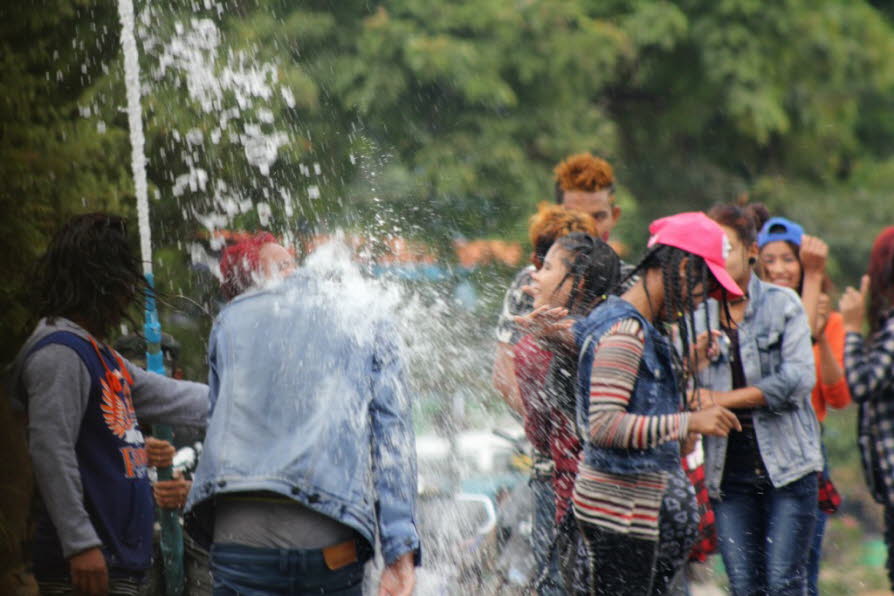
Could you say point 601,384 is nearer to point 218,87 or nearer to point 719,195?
point 218,87

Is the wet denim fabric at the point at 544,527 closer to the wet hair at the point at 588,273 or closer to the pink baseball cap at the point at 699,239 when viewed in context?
the wet hair at the point at 588,273

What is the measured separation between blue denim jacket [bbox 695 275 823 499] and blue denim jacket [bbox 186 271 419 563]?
1986mm

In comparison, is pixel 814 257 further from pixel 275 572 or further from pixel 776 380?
pixel 275 572

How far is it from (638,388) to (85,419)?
5.52 feet

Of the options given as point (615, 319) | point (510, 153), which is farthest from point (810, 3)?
point (615, 319)

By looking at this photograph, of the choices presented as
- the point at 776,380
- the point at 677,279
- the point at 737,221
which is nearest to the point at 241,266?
the point at 677,279

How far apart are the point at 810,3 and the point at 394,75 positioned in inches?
184

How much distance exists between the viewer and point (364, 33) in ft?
36.1

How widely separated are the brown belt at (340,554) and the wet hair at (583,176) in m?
2.64

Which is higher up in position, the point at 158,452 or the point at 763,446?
the point at 158,452

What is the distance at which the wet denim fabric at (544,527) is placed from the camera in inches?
158

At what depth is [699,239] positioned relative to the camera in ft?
12.4

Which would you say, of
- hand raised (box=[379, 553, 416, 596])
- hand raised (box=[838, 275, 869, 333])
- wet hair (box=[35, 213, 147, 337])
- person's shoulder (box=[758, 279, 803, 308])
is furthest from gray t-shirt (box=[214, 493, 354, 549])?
hand raised (box=[838, 275, 869, 333])

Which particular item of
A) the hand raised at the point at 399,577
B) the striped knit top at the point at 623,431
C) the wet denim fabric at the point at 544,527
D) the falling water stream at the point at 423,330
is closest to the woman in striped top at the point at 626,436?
the striped knit top at the point at 623,431
